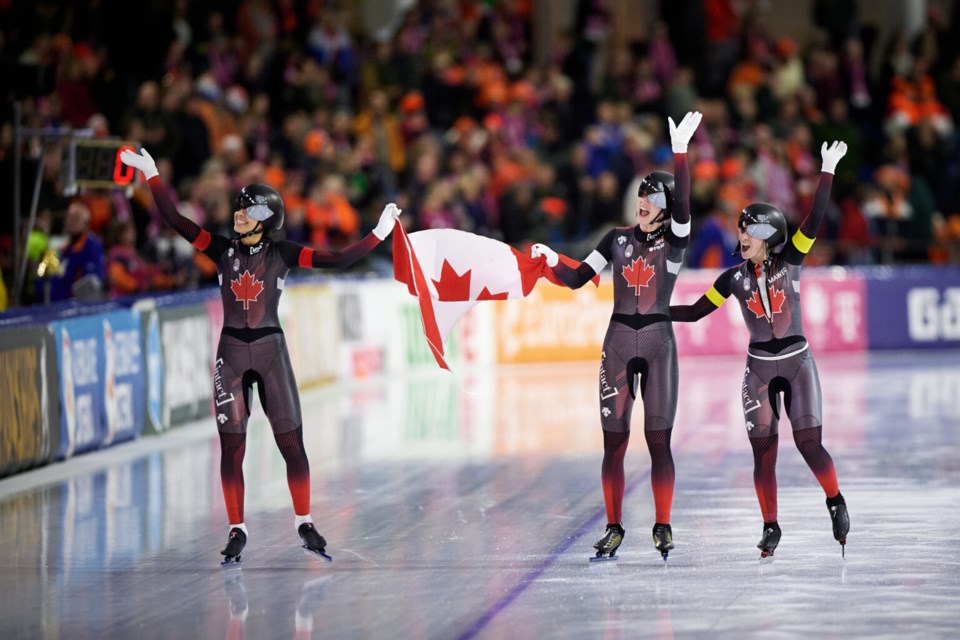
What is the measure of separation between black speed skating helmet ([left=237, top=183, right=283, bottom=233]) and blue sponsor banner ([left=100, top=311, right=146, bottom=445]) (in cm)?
521

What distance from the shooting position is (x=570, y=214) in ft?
76.6

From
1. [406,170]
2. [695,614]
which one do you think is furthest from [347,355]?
[695,614]

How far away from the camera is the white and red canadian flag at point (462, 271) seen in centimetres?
1045

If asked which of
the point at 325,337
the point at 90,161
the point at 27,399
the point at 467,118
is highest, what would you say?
the point at 467,118

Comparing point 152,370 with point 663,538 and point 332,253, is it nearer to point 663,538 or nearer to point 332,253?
point 332,253

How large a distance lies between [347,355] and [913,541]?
11181 mm

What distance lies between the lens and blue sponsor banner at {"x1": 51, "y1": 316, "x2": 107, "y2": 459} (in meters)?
13.4

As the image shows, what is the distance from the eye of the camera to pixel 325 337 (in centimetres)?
1959

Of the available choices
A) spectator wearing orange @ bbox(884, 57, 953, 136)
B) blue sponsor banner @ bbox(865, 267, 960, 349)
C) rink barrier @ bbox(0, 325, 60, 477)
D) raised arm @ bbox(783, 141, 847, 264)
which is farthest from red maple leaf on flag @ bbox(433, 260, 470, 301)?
spectator wearing orange @ bbox(884, 57, 953, 136)

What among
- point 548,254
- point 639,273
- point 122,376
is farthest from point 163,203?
point 122,376

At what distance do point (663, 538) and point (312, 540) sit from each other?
202 centimetres

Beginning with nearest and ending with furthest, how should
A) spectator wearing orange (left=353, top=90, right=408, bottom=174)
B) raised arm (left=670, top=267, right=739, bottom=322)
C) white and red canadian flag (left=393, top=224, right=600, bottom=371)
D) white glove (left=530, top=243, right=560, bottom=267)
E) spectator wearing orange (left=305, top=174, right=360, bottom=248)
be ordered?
raised arm (left=670, top=267, right=739, bottom=322) < white glove (left=530, top=243, right=560, bottom=267) < white and red canadian flag (left=393, top=224, right=600, bottom=371) < spectator wearing orange (left=305, top=174, right=360, bottom=248) < spectator wearing orange (left=353, top=90, right=408, bottom=174)

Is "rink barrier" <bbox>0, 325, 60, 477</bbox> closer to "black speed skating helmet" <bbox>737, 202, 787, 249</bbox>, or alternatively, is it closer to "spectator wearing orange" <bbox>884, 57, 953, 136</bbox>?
"black speed skating helmet" <bbox>737, 202, 787, 249</bbox>

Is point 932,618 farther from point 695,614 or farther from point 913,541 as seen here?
point 913,541
